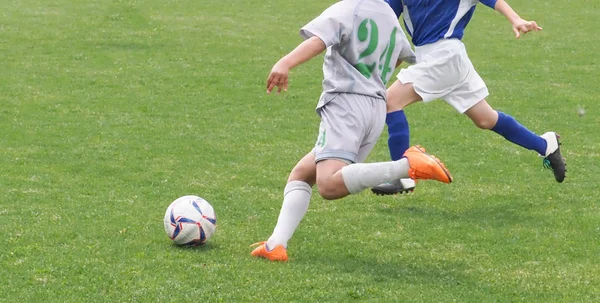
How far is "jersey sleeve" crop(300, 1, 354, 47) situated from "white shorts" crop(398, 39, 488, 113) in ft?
5.90

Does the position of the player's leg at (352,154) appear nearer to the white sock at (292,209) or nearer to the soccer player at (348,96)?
the soccer player at (348,96)

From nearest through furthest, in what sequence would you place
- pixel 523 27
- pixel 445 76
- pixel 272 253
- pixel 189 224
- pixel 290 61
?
pixel 290 61
pixel 272 253
pixel 189 224
pixel 523 27
pixel 445 76

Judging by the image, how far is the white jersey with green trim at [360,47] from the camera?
18.6 feet

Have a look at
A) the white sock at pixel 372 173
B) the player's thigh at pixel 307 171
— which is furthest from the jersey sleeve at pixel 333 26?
the player's thigh at pixel 307 171

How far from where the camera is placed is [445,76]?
24.5 ft

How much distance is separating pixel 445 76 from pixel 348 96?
1.80 metres

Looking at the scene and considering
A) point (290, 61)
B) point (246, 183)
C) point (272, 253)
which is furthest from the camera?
point (246, 183)

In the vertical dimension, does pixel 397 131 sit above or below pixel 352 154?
below

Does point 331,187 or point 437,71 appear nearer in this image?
point 331,187

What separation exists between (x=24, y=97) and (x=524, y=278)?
814cm

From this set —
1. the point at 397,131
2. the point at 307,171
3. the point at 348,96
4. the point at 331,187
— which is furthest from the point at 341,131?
the point at 397,131

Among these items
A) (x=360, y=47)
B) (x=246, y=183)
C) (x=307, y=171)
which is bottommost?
(x=246, y=183)

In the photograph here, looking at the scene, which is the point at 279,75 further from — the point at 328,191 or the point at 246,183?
the point at 246,183

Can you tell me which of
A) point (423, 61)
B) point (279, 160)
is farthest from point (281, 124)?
point (423, 61)
